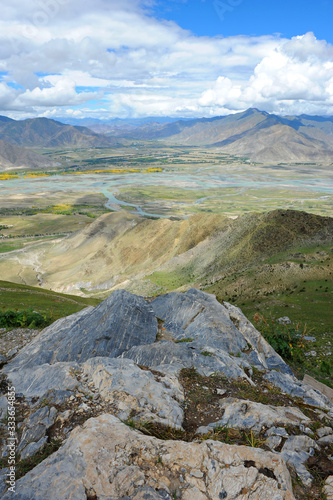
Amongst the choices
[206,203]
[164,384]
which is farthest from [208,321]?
[206,203]

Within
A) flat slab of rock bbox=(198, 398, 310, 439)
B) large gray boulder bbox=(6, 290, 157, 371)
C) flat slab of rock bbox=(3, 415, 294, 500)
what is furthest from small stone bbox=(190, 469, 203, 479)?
large gray boulder bbox=(6, 290, 157, 371)

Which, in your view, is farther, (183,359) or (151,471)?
(183,359)

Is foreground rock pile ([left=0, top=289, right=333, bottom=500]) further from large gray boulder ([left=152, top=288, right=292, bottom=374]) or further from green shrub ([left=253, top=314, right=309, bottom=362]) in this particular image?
green shrub ([left=253, top=314, right=309, bottom=362])

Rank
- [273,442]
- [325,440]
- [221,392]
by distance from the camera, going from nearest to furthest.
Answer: [273,442] < [325,440] < [221,392]

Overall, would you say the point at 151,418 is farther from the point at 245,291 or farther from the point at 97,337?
the point at 245,291

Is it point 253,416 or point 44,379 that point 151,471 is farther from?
point 44,379

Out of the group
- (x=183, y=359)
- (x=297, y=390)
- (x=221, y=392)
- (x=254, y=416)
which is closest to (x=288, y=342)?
(x=297, y=390)
